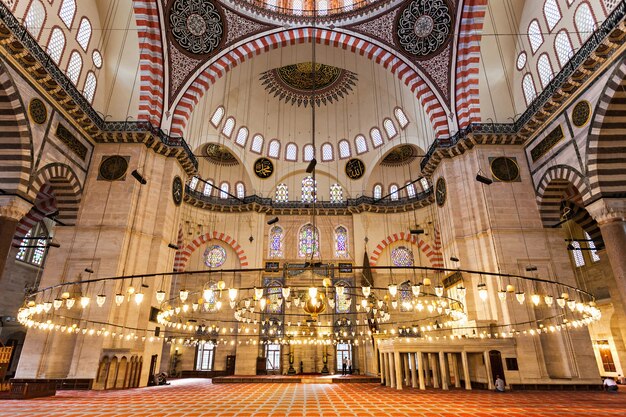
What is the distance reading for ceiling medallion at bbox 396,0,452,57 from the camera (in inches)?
544

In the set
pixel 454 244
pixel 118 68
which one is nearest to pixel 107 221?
pixel 118 68

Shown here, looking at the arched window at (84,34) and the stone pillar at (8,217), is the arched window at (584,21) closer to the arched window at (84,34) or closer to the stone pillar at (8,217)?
the arched window at (84,34)

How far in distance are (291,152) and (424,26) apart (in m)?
10.2

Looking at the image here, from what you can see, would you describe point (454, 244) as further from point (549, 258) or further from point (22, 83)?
point (22, 83)

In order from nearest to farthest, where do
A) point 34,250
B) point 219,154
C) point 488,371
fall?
1. point 488,371
2. point 34,250
3. point 219,154

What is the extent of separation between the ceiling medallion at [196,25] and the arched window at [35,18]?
442 centimetres

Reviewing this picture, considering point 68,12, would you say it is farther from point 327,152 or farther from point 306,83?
point 327,152

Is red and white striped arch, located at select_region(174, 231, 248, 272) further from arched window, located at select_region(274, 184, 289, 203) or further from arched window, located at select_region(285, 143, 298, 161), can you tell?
arched window, located at select_region(285, 143, 298, 161)

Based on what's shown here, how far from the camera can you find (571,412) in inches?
247

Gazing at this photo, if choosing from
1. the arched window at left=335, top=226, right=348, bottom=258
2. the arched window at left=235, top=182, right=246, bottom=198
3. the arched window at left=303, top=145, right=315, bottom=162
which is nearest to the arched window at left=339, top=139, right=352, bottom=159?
the arched window at left=303, top=145, right=315, bottom=162

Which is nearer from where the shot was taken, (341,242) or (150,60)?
(150,60)

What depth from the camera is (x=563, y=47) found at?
10.8 m

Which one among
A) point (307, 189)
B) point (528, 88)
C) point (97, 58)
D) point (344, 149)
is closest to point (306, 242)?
point (307, 189)

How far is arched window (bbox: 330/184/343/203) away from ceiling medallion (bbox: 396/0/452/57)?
8.99 meters
